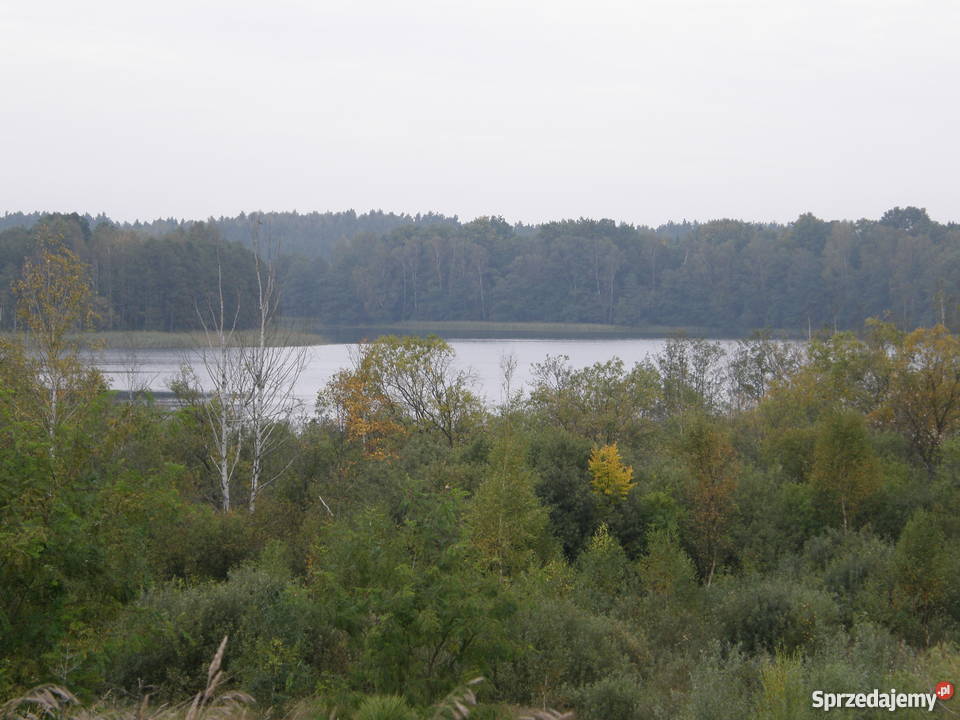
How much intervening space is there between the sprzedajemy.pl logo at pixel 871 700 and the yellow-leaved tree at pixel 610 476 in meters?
18.7

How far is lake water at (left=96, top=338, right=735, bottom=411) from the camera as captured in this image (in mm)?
65688

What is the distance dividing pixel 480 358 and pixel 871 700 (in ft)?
281

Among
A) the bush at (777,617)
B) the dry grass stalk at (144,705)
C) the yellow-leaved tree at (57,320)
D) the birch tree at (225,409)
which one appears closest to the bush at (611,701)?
the bush at (777,617)

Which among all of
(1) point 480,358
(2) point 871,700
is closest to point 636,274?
(1) point 480,358

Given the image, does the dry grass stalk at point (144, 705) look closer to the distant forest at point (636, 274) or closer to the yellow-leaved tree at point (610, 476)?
the yellow-leaved tree at point (610, 476)

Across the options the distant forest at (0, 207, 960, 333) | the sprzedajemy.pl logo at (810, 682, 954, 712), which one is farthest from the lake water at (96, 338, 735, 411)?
the sprzedajemy.pl logo at (810, 682, 954, 712)

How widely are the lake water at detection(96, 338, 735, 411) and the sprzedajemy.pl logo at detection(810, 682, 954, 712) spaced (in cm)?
4705

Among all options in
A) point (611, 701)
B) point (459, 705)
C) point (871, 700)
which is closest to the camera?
point (459, 705)

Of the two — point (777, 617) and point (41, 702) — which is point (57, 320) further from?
point (41, 702)

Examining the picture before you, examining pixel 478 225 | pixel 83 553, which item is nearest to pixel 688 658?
pixel 83 553

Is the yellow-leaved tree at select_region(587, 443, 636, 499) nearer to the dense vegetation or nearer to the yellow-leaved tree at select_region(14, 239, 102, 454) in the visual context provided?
the dense vegetation

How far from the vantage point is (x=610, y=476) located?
29203 mm

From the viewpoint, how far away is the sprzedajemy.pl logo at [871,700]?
10055 millimetres

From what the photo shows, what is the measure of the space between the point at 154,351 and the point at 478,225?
286ft
